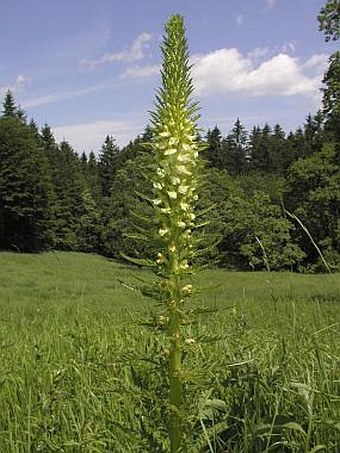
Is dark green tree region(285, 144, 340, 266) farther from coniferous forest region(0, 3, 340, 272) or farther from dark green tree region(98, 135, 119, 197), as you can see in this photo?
dark green tree region(98, 135, 119, 197)

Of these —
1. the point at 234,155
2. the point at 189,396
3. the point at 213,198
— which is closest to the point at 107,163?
the point at 234,155

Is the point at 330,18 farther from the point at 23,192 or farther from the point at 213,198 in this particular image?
the point at 23,192

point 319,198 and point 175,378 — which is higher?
point 319,198

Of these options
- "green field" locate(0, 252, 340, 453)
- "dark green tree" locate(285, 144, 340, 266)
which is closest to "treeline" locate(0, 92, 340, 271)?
"dark green tree" locate(285, 144, 340, 266)

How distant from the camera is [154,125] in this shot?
285cm

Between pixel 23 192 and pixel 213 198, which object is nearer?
pixel 213 198

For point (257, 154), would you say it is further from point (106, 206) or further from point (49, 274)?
point (49, 274)

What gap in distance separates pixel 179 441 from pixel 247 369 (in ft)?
4.17

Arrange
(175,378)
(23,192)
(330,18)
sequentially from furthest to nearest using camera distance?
(23,192), (330,18), (175,378)

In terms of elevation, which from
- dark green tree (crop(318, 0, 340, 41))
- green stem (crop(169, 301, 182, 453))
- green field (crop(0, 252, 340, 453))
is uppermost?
dark green tree (crop(318, 0, 340, 41))

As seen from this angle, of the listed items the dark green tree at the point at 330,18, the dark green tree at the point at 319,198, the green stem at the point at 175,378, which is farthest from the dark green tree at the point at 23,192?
the green stem at the point at 175,378

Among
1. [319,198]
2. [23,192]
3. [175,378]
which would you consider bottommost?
[175,378]

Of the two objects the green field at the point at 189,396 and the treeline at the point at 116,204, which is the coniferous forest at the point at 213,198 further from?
the green field at the point at 189,396

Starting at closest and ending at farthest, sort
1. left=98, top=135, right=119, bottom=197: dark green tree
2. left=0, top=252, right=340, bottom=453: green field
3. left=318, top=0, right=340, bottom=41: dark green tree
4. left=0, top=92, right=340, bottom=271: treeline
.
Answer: left=0, top=252, right=340, bottom=453: green field < left=318, top=0, right=340, bottom=41: dark green tree < left=0, top=92, right=340, bottom=271: treeline < left=98, top=135, right=119, bottom=197: dark green tree
